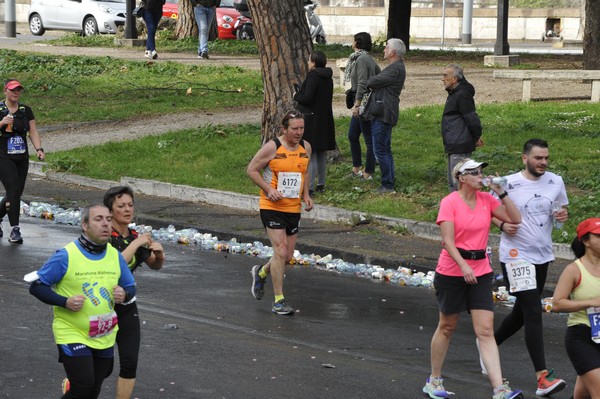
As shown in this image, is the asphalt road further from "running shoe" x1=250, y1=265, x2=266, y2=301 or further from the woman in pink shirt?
the woman in pink shirt

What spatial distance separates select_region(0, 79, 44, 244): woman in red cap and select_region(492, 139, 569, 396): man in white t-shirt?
6202 millimetres

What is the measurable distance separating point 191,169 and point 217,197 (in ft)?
6.23

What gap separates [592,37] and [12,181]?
14812 mm

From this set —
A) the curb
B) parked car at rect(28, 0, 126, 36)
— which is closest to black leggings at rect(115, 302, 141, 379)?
the curb

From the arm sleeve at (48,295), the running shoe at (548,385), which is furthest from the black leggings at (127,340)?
the running shoe at (548,385)

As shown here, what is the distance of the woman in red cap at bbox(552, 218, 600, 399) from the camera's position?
287 inches

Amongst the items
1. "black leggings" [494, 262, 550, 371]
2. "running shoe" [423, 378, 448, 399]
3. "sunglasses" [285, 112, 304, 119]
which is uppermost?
"sunglasses" [285, 112, 304, 119]

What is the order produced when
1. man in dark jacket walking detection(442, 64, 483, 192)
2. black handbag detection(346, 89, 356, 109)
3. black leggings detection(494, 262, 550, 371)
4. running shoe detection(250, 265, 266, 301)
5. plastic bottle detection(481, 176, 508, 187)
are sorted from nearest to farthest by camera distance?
plastic bottle detection(481, 176, 508, 187), black leggings detection(494, 262, 550, 371), running shoe detection(250, 265, 266, 301), man in dark jacket walking detection(442, 64, 483, 192), black handbag detection(346, 89, 356, 109)

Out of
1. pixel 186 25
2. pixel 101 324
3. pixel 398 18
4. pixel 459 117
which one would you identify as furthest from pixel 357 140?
pixel 186 25

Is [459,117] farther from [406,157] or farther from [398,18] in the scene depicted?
[398,18]

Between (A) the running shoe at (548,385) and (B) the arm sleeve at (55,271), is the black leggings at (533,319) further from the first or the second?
(B) the arm sleeve at (55,271)

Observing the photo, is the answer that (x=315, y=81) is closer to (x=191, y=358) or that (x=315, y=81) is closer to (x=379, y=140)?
(x=379, y=140)

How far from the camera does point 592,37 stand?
24.5 m

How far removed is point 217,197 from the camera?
640 inches
